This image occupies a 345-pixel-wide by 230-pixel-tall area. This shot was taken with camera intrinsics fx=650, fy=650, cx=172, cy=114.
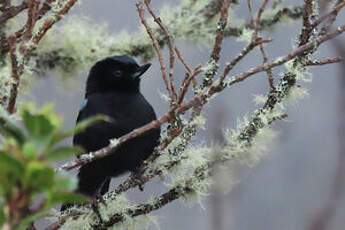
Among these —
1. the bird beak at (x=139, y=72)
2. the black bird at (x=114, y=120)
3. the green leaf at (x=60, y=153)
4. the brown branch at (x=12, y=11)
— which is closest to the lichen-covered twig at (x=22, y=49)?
the brown branch at (x=12, y=11)

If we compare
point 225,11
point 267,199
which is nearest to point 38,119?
point 225,11

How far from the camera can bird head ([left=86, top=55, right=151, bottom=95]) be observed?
7.23ft

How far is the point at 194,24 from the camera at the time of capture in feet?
8.97

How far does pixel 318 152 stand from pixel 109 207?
Result: 3671mm

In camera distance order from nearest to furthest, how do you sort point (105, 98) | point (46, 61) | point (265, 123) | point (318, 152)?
point (265, 123), point (105, 98), point (46, 61), point (318, 152)

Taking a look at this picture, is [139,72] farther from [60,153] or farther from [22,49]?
[60,153]

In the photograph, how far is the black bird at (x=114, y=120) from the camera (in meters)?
1.92

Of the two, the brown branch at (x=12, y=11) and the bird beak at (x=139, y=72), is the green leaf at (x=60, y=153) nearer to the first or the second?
the brown branch at (x=12, y=11)

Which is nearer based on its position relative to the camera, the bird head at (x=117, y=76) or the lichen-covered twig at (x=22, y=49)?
the lichen-covered twig at (x=22, y=49)

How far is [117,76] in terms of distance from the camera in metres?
2.20

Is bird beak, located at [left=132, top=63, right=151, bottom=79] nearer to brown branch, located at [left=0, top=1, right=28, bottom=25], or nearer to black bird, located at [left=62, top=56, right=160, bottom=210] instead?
black bird, located at [left=62, top=56, right=160, bottom=210]

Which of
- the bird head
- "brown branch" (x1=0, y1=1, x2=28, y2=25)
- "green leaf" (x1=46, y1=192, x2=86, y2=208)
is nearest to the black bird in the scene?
the bird head

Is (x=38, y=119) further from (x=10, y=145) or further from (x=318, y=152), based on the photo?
(x=318, y=152)

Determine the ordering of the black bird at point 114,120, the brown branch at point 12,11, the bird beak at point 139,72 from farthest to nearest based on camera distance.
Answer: the bird beak at point 139,72 → the black bird at point 114,120 → the brown branch at point 12,11
